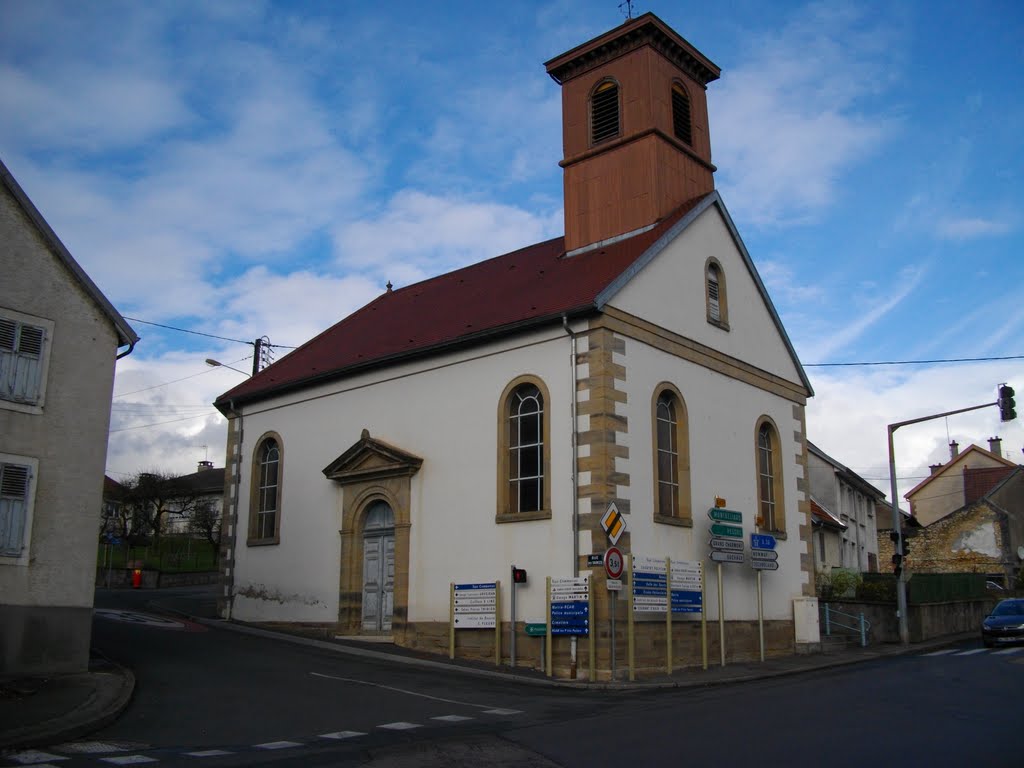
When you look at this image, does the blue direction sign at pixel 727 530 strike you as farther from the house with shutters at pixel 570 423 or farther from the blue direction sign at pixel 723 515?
the house with shutters at pixel 570 423

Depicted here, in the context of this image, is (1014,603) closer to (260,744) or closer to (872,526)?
(260,744)

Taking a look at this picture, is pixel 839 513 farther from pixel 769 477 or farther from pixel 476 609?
pixel 476 609

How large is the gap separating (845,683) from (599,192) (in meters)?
12.6

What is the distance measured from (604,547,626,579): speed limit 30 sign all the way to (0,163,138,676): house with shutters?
27.2ft

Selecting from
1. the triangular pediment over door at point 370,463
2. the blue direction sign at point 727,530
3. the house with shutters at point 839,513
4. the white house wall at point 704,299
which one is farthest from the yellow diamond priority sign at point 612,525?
the house with shutters at point 839,513

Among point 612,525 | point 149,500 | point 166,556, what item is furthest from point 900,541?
point 149,500

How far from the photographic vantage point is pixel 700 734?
1048cm

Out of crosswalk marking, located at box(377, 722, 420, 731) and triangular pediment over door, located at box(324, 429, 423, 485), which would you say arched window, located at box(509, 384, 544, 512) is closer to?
triangular pediment over door, located at box(324, 429, 423, 485)

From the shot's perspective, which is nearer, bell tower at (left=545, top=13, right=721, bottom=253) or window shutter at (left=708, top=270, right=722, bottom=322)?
window shutter at (left=708, top=270, right=722, bottom=322)

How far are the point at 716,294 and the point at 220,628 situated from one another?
46.8 feet

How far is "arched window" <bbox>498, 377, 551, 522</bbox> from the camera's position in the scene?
1928 centimetres

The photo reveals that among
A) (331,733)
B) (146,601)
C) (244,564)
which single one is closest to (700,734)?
(331,733)

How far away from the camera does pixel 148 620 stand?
24016 mm

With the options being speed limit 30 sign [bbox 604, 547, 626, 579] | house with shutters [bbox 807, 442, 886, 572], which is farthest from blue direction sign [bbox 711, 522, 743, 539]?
house with shutters [bbox 807, 442, 886, 572]
